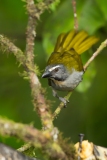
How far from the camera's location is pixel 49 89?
304 cm

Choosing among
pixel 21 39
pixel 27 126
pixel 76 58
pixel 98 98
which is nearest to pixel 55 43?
pixel 76 58

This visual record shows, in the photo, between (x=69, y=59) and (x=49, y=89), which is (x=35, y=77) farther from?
(x=49, y=89)

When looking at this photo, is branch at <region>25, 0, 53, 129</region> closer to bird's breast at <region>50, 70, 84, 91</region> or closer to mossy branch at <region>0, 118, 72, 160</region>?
mossy branch at <region>0, 118, 72, 160</region>

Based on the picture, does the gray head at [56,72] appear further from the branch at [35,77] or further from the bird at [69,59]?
the branch at [35,77]

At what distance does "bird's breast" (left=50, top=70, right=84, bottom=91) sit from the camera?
7.81 feet

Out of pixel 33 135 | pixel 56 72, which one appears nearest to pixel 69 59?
pixel 56 72

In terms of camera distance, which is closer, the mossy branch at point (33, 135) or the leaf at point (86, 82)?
the mossy branch at point (33, 135)

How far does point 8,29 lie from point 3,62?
195 mm

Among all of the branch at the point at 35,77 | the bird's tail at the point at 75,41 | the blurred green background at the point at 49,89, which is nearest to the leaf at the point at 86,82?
the blurred green background at the point at 49,89

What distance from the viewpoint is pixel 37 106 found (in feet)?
4.28

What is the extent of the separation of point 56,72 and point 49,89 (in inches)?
29.1

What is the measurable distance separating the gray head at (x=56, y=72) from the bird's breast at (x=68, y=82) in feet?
0.07

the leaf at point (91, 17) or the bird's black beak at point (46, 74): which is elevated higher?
the leaf at point (91, 17)

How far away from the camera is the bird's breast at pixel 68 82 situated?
7.81ft
